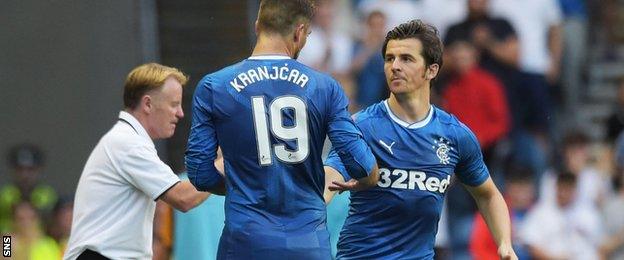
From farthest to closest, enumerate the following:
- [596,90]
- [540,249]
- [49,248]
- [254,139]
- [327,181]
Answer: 1. [596,90]
2. [540,249]
3. [49,248]
4. [327,181]
5. [254,139]

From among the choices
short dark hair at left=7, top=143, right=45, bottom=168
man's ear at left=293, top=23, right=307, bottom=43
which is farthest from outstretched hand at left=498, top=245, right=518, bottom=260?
short dark hair at left=7, top=143, right=45, bottom=168

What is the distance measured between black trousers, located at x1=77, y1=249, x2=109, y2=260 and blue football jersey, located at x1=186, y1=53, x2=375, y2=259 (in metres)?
0.78

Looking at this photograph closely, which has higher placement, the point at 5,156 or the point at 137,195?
the point at 137,195

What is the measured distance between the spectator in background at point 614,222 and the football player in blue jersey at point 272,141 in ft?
23.7

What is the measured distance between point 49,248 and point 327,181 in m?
4.86

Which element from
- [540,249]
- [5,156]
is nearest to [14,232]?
[5,156]

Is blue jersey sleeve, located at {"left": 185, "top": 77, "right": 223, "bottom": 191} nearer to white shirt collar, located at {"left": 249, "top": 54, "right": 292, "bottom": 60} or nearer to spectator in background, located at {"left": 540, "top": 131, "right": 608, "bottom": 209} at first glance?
white shirt collar, located at {"left": 249, "top": 54, "right": 292, "bottom": 60}

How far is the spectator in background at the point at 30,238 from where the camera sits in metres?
10.8

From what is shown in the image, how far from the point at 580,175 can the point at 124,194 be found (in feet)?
23.9

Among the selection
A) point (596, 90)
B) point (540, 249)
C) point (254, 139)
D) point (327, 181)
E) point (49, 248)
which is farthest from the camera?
point (596, 90)

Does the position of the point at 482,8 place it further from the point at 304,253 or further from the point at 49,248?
the point at 304,253

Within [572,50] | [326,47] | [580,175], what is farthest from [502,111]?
[326,47]

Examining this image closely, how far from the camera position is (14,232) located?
11391mm

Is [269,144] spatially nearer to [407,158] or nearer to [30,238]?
[407,158]
